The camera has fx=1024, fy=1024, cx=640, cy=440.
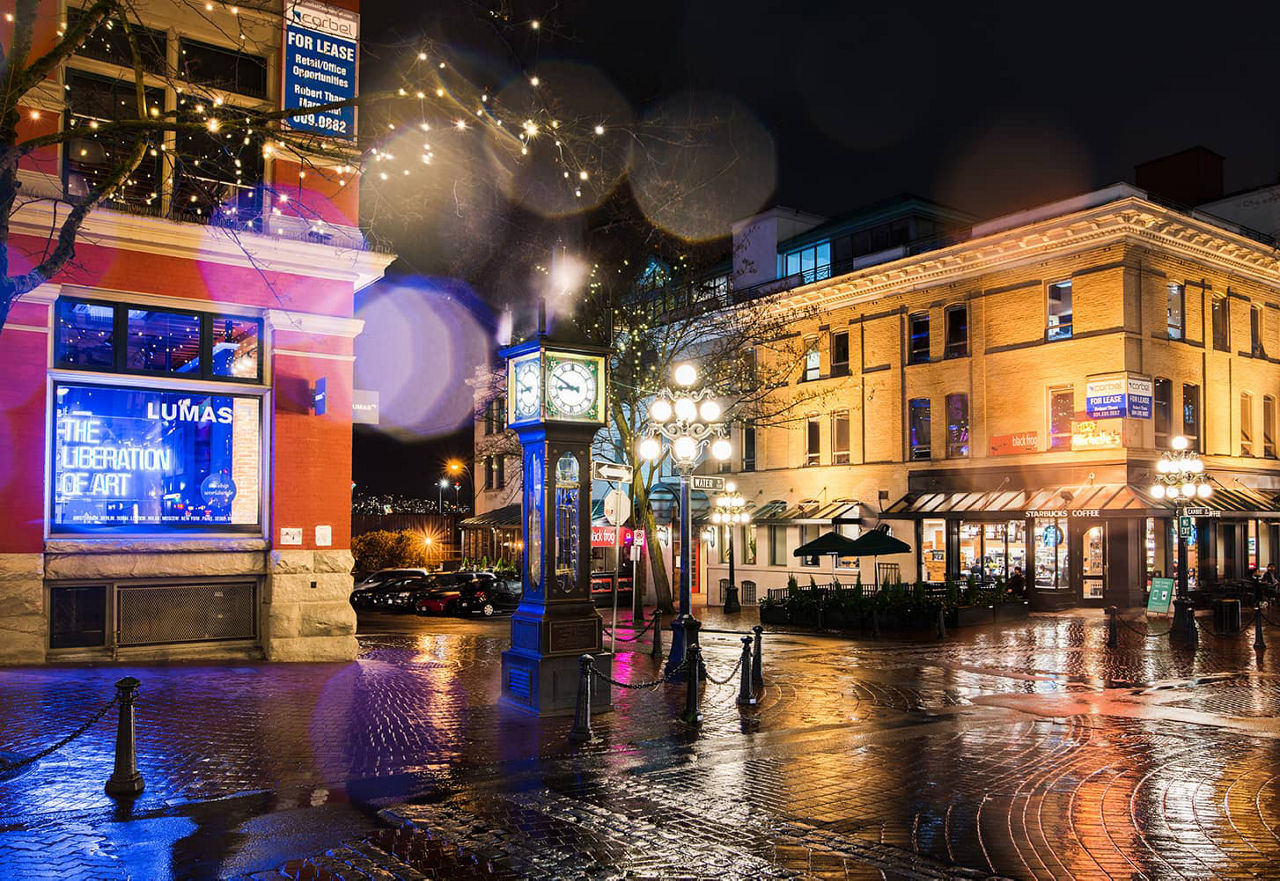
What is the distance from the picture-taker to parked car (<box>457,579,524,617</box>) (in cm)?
3316

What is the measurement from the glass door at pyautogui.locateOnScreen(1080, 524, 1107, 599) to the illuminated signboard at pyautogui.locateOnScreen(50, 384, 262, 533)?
1029 inches

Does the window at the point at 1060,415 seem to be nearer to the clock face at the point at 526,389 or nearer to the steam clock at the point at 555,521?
the steam clock at the point at 555,521

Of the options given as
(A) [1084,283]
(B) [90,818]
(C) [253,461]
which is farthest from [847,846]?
(A) [1084,283]

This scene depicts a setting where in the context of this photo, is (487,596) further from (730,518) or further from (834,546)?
(834,546)

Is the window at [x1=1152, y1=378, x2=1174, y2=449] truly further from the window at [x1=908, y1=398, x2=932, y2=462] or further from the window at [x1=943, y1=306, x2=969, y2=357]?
the window at [x1=908, y1=398, x2=932, y2=462]

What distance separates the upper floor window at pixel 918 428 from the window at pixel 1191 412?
806 centimetres

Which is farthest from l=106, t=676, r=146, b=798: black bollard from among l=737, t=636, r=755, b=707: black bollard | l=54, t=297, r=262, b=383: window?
l=54, t=297, r=262, b=383: window

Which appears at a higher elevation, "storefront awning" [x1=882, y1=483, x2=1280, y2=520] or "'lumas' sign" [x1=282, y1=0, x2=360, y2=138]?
"'lumas' sign" [x1=282, y1=0, x2=360, y2=138]

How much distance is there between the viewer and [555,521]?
12305 millimetres

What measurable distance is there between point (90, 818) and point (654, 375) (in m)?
23.0

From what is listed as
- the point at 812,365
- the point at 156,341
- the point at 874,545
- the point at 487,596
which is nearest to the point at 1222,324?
the point at 812,365

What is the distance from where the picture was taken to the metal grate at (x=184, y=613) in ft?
48.2

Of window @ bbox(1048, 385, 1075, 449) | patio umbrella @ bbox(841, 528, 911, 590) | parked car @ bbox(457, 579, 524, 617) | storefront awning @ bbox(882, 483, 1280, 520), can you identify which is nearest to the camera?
patio umbrella @ bbox(841, 528, 911, 590)

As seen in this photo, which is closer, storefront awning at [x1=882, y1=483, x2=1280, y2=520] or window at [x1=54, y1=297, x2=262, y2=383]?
window at [x1=54, y1=297, x2=262, y2=383]
